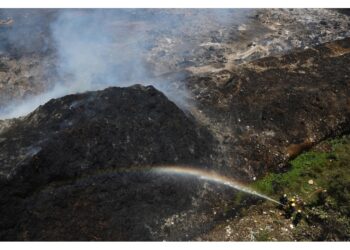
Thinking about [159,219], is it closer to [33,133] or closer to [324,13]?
[33,133]

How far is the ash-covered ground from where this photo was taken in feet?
24.9

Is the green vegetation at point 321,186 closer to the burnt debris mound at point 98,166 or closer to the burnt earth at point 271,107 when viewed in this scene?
the burnt earth at point 271,107

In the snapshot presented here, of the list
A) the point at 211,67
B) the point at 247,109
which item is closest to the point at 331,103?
A: the point at 247,109

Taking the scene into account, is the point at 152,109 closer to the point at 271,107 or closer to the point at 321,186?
the point at 271,107

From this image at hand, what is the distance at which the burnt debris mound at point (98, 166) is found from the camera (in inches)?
Answer: 287

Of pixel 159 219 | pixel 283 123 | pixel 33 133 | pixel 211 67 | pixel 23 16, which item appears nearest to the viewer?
pixel 159 219

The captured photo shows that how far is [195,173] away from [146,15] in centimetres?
1028

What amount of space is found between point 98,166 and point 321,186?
5073mm

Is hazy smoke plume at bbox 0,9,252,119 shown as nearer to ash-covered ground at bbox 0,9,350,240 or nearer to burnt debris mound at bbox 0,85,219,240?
ash-covered ground at bbox 0,9,350,240

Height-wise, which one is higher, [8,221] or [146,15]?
[146,15]

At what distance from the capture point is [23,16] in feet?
54.2

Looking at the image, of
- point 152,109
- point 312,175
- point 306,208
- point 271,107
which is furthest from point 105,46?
point 306,208

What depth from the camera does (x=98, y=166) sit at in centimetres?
799

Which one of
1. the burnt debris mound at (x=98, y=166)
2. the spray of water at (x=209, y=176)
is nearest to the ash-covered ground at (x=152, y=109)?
the burnt debris mound at (x=98, y=166)
